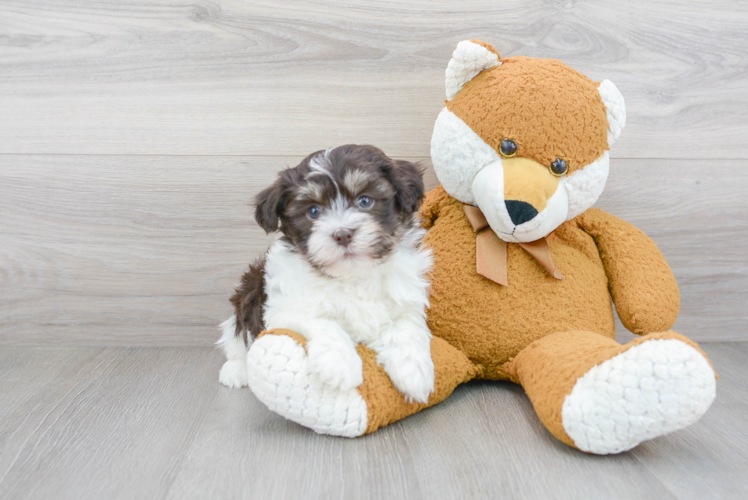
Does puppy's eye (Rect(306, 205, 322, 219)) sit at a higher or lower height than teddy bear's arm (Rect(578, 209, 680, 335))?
higher

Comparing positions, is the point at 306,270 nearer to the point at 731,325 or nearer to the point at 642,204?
the point at 642,204

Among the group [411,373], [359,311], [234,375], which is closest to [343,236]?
[359,311]

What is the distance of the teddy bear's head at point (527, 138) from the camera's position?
4.52 ft

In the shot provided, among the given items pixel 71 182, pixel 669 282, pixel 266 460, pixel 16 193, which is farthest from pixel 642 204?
pixel 16 193

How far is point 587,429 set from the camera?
1.12m

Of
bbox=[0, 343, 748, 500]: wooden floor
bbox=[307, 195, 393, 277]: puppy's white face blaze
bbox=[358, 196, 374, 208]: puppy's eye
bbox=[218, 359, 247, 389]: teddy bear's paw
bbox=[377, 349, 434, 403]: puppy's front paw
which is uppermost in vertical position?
bbox=[358, 196, 374, 208]: puppy's eye

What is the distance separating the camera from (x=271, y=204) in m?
1.34

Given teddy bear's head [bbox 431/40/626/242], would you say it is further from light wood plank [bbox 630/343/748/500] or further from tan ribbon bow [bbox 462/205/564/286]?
light wood plank [bbox 630/343/748/500]

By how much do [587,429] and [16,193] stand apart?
197cm

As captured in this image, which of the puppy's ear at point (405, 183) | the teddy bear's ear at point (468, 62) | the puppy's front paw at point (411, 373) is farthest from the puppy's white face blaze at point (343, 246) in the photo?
the teddy bear's ear at point (468, 62)

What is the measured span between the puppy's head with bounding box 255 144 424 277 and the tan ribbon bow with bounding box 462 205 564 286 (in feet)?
0.78

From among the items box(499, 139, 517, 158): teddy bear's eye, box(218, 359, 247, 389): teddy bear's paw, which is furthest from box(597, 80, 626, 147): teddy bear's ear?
box(218, 359, 247, 389): teddy bear's paw

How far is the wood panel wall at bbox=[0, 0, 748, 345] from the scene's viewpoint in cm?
185

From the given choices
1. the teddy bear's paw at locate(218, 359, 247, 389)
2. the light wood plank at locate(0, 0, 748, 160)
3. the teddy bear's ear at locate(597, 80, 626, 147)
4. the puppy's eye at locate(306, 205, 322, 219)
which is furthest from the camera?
the light wood plank at locate(0, 0, 748, 160)
